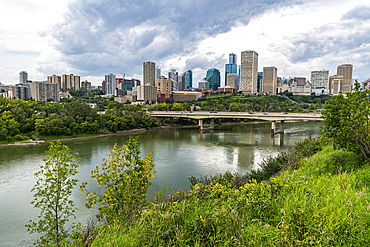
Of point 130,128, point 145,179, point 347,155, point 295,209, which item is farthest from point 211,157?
point 130,128

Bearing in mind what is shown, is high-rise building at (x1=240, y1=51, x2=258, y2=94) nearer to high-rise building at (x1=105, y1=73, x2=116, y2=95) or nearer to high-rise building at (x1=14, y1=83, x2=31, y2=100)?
high-rise building at (x1=105, y1=73, x2=116, y2=95)

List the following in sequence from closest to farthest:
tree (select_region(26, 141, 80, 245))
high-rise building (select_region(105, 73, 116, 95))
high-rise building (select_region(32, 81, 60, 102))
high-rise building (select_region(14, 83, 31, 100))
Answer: tree (select_region(26, 141, 80, 245)) → high-rise building (select_region(32, 81, 60, 102)) → high-rise building (select_region(14, 83, 31, 100)) → high-rise building (select_region(105, 73, 116, 95))

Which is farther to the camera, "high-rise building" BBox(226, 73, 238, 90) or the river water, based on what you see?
"high-rise building" BBox(226, 73, 238, 90)

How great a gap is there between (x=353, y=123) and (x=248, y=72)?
14426cm

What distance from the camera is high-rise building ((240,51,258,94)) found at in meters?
142

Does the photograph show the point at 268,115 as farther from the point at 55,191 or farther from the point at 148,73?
the point at 148,73

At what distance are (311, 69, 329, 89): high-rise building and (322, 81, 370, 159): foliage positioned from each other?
18509 cm

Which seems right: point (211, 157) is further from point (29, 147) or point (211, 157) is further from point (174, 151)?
point (29, 147)

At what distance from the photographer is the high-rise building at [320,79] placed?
167875 mm

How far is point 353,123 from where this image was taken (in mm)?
6938

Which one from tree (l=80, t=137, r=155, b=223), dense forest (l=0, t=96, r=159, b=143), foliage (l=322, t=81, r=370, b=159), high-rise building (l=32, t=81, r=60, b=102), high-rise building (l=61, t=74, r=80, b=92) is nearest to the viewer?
tree (l=80, t=137, r=155, b=223)

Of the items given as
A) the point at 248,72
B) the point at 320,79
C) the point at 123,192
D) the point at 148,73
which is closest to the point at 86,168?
the point at 123,192

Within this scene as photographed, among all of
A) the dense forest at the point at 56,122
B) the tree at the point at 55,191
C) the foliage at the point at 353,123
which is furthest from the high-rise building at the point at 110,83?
the foliage at the point at 353,123

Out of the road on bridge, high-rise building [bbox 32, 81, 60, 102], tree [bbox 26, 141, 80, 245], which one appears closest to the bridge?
the road on bridge
